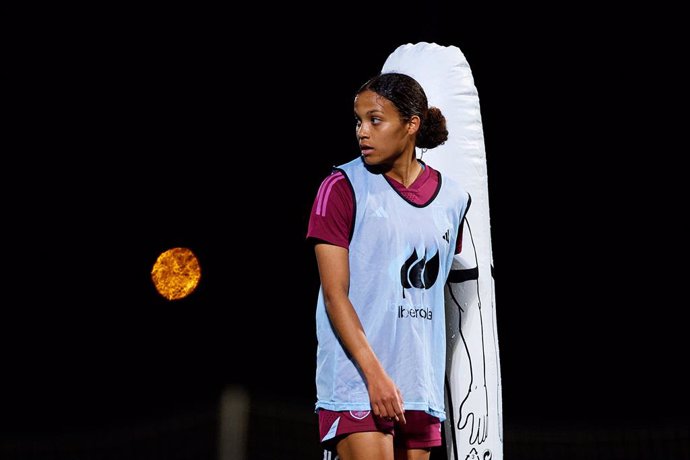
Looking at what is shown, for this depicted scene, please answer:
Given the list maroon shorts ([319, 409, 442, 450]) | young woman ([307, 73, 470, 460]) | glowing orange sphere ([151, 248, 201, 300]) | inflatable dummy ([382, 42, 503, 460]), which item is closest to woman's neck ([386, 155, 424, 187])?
young woman ([307, 73, 470, 460])

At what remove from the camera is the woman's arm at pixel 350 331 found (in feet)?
10.1

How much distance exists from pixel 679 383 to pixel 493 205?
319 cm

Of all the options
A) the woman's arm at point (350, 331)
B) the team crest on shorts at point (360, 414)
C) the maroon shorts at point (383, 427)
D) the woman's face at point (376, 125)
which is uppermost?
the woman's face at point (376, 125)

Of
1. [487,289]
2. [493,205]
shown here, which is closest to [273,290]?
[493,205]

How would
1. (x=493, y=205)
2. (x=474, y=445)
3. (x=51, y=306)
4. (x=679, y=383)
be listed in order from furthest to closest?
(x=51, y=306) → (x=493, y=205) → (x=679, y=383) → (x=474, y=445)

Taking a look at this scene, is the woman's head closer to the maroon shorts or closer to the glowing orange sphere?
the maroon shorts

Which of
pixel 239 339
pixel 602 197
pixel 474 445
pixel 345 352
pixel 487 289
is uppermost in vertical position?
pixel 602 197

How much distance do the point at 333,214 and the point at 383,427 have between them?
1.81 feet

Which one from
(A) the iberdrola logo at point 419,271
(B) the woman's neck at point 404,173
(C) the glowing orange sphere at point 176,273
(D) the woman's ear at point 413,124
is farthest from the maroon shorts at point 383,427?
(C) the glowing orange sphere at point 176,273

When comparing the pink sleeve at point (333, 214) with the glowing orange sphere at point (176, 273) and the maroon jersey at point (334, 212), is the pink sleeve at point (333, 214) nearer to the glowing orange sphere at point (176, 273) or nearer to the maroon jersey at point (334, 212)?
the maroon jersey at point (334, 212)

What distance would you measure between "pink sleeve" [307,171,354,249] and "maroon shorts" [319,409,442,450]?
0.43 metres

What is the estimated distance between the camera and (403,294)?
126 inches

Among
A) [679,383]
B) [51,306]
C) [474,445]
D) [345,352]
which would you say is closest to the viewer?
[345,352]

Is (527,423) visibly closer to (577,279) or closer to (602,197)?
(577,279)
